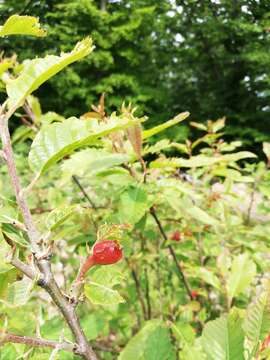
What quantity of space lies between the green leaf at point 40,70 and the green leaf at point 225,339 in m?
0.47

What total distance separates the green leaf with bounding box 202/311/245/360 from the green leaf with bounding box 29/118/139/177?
1.16 ft

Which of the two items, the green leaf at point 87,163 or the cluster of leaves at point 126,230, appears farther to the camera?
the green leaf at point 87,163

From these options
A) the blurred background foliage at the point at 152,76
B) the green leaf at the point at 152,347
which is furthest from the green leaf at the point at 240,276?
the blurred background foliage at the point at 152,76

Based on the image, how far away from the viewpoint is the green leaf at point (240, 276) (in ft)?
4.80

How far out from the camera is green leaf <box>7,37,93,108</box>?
79 centimetres

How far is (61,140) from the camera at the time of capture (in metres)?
0.85

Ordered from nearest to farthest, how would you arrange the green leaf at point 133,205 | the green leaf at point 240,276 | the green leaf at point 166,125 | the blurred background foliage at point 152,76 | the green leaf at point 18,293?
the green leaf at point 18,293, the green leaf at point 166,125, the green leaf at point 133,205, the green leaf at point 240,276, the blurred background foliage at point 152,76

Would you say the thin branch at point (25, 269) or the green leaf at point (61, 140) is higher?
the green leaf at point (61, 140)

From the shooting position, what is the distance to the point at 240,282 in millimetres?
1475

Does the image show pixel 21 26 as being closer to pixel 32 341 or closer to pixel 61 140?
pixel 61 140

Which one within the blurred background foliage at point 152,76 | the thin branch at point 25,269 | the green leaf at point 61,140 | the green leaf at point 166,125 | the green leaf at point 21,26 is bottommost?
the blurred background foliage at point 152,76

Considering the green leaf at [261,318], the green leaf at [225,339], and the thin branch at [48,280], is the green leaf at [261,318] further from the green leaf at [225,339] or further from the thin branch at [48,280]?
the thin branch at [48,280]

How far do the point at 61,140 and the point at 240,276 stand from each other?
83cm

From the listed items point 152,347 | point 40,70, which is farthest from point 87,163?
point 152,347
